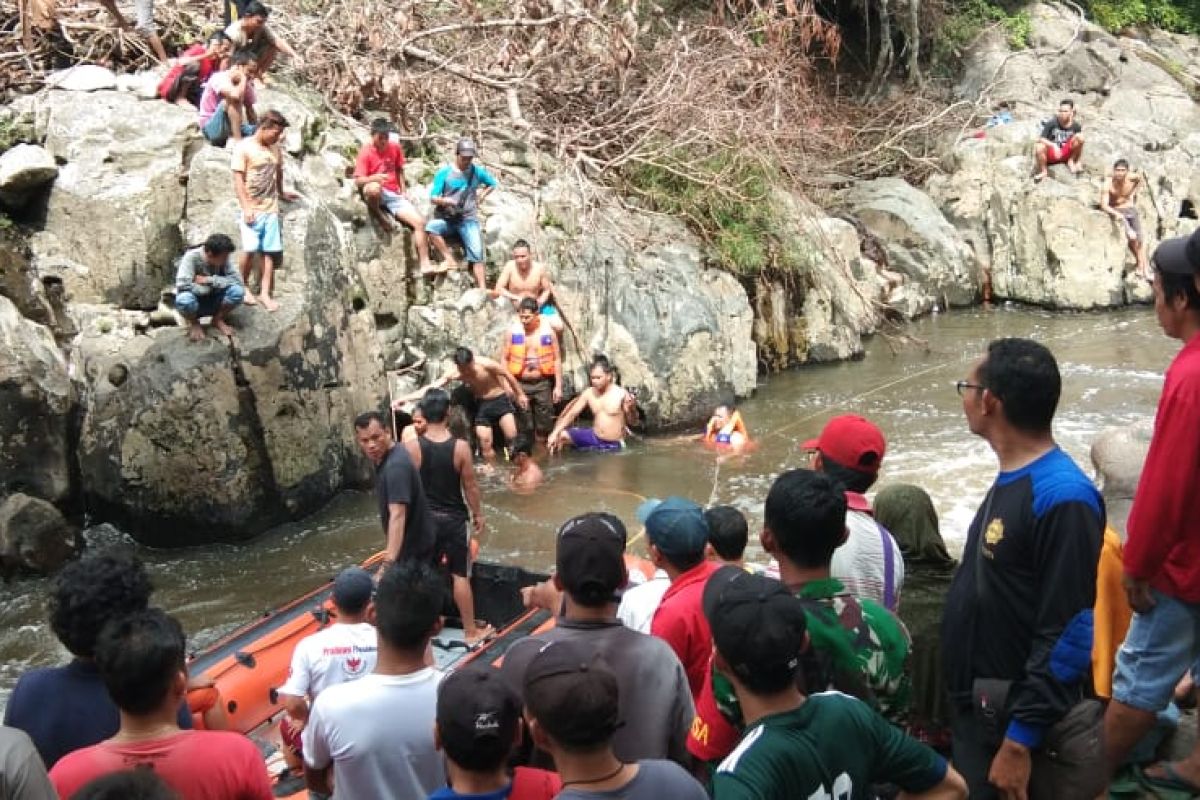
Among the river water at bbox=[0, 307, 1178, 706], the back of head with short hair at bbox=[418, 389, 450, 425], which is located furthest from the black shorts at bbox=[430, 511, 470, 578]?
the river water at bbox=[0, 307, 1178, 706]

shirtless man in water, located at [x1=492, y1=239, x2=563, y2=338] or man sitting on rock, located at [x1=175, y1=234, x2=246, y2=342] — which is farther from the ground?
man sitting on rock, located at [x1=175, y1=234, x2=246, y2=342]

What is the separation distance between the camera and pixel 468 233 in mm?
11508

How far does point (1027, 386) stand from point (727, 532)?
115 centimetres

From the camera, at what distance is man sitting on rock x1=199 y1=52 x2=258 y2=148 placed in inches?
392

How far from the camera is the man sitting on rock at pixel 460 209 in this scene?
11.4 m

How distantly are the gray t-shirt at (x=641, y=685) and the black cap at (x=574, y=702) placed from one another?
63 centimetres

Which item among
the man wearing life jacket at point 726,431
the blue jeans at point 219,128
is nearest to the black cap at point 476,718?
the man wearing life jacket at point 726,431

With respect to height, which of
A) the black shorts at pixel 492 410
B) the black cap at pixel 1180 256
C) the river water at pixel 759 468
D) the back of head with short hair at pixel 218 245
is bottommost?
the river water at pixel 759 468

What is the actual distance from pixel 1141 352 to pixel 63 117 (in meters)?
12.0

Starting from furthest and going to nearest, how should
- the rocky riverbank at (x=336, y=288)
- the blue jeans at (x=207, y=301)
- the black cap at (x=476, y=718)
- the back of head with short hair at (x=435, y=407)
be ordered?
the rocky riverbank at (x=336, y=288) < the blue jeans at (x=207, y=301) < the back of head with short hair at (x=435, y=407) < the black cap at (x=476, y=718)

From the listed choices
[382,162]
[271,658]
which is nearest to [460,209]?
[382,162]

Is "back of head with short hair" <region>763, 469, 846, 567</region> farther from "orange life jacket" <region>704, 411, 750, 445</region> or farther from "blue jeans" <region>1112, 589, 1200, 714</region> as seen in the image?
"orange life jacket" <region>704, 411, 750, 445</region>

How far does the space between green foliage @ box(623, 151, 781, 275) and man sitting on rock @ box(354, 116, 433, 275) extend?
301 centimetres

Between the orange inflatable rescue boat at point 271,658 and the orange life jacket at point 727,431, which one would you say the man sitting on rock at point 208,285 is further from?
the orange life jacket at point 727,431
